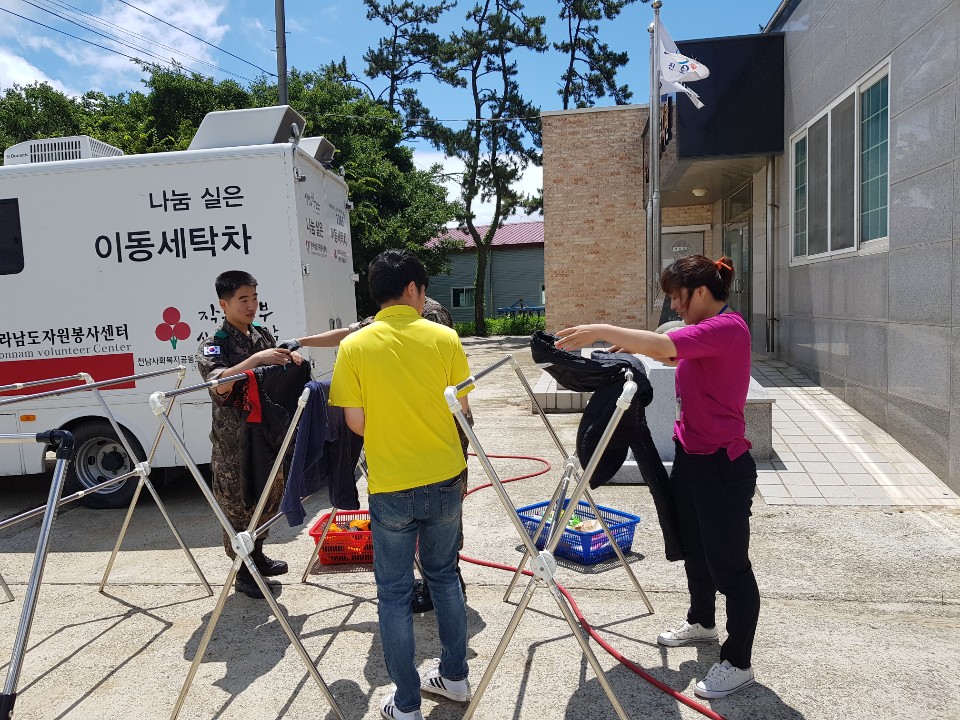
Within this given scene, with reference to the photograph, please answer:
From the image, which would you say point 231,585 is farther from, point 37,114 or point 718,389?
point 37,114

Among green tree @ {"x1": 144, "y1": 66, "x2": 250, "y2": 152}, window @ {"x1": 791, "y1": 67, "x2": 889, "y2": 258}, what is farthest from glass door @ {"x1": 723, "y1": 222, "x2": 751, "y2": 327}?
green tree @ {"x1": 144, "y1": 66, "x2": 250, "y2": 152}

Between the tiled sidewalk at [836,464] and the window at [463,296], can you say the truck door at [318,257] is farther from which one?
the window at [463,296]

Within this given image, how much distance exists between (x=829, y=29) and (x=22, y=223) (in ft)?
28.2

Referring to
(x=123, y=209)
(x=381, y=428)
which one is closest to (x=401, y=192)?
(x=123, y=209)

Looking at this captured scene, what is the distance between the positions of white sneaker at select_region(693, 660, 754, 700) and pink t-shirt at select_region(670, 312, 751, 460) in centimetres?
93

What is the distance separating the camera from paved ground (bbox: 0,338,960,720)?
3.13 m

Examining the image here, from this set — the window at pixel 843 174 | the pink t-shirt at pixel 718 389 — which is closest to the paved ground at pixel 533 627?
the pink t-shirt at pixel 718 389

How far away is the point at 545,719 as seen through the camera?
2.97 metres

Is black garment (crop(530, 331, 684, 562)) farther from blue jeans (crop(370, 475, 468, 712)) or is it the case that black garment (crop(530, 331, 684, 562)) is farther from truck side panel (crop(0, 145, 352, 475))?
truck side panel (crop(0, 145, 352, 475))

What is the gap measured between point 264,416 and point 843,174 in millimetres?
7158

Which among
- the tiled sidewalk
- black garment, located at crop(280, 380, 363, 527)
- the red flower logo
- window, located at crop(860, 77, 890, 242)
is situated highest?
window, located at crop(860, 77, 890, 242)

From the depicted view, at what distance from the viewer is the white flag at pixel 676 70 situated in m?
9.47

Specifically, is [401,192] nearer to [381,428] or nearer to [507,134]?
[507,134]

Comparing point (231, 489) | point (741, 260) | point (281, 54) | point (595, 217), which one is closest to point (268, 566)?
point (231, 489)
